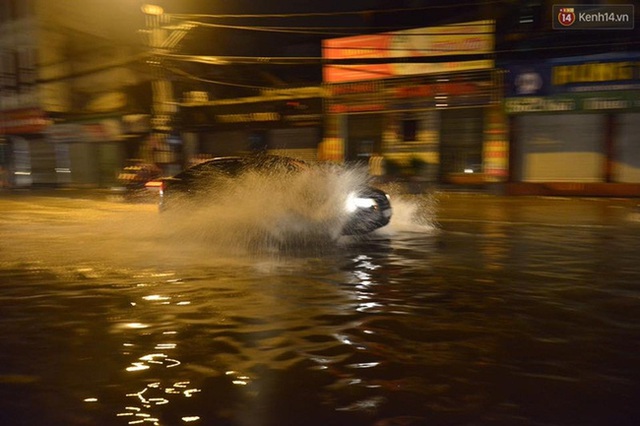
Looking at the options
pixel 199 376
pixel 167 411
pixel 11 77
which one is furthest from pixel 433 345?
pixel 11 77

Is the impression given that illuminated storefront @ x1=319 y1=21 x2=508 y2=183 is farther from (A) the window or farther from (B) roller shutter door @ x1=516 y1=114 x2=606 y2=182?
(B) roller shutter door @ x1=516 y1=114 x2=606 y2=182

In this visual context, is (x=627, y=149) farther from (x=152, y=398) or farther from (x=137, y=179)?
(x=152, y=398)

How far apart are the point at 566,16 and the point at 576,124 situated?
354 centimetres

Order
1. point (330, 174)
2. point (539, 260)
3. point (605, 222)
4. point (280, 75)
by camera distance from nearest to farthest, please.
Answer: point (539, 260) → point (330, 174) → point (605, 222) → point (280, 75)

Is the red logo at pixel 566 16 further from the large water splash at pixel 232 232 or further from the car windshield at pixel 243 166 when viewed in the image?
the car windshield at pixel 243 166

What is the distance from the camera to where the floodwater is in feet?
12.6

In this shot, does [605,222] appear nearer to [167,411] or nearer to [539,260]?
[539,260]

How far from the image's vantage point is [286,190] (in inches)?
412

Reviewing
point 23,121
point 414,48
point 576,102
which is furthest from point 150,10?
point 23,121

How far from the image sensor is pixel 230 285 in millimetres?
7305

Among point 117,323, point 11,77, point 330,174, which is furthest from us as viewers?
point 11,77

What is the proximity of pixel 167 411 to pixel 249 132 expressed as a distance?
84.0 feet

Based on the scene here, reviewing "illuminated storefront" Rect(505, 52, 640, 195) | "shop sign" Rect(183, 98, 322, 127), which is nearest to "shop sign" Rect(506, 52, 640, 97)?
"illuminated storefront" Rect(505, 52, 640, 195)

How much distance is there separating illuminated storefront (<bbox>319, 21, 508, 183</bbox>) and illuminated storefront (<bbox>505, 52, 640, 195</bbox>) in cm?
77
